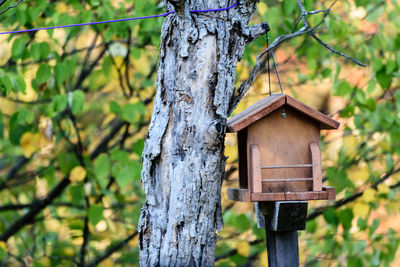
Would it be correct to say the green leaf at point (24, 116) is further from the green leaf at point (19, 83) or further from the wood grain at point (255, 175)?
the wood grain at point (255, 175)

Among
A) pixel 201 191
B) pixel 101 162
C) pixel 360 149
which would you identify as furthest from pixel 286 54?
pixel 201 191

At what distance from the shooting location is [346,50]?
10.0 ft

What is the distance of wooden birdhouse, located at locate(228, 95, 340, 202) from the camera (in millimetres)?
1445

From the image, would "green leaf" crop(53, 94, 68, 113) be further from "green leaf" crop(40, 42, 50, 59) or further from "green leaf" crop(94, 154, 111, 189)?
"green leaf" crop(94, 154, 111, 189)

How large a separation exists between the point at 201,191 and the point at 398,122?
182cm

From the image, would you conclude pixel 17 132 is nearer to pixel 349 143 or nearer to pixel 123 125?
pixel 123 125

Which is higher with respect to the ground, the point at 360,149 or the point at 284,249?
the point at 360,149

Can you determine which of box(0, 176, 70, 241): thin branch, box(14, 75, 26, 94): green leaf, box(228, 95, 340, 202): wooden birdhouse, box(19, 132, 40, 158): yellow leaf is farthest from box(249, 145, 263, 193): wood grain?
box(0, 176, 70, 241): thin branch

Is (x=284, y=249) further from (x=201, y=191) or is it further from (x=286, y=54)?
(x=286, y=54)

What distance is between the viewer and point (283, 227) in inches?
60.9

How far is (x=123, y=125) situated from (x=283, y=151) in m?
1.70

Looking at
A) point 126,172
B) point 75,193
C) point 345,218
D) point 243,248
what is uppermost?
point 126,172

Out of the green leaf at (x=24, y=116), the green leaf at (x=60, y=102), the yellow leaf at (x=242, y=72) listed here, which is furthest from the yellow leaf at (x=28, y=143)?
the yellow leaf at (x=242, y=72)

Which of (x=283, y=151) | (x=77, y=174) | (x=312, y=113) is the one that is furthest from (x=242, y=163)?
(x=77, y=174)
